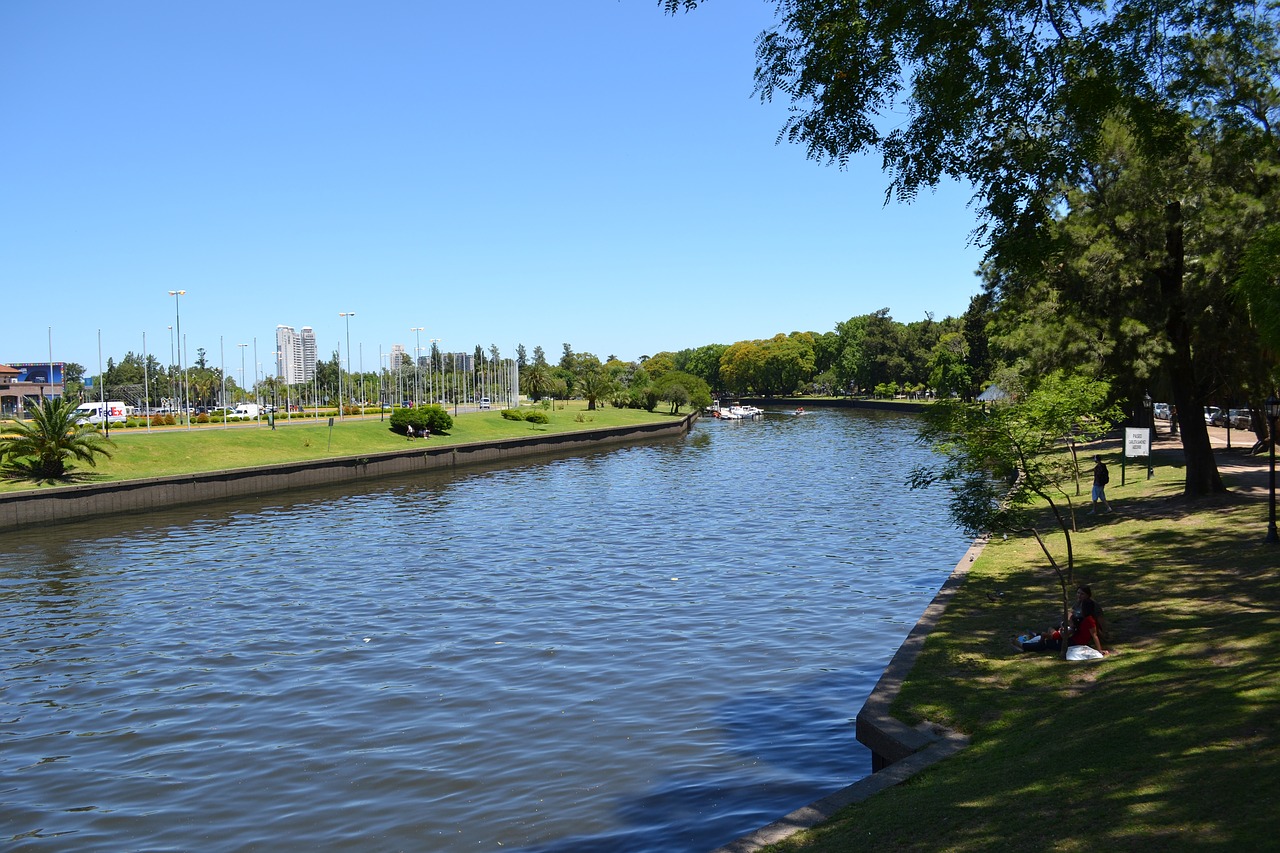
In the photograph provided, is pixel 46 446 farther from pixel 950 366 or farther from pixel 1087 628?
pixel 950 366

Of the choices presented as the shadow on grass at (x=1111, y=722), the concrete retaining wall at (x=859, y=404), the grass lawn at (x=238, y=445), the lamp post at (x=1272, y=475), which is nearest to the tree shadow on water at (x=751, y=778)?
the shadow on grass at (x=1111, y=722)

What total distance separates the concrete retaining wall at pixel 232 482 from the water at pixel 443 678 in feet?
9.93

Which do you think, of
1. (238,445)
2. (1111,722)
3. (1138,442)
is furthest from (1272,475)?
(238,445)

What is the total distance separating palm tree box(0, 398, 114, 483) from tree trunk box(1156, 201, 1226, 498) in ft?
135

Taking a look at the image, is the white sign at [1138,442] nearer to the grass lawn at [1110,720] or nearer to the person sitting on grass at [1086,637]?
the grass lawn at [1110,720]

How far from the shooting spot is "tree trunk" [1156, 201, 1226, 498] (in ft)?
85.4

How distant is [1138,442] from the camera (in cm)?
3039

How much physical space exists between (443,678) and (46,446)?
1279 inches

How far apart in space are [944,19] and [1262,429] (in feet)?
119

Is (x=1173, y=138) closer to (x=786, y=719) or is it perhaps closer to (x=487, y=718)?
(x=786, y=719)

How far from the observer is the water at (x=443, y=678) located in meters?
11.6

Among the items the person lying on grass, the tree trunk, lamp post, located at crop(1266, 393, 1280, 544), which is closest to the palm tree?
the person lying on grass

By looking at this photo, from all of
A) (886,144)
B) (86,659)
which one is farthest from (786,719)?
(86,659)

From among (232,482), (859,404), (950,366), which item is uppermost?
(950,366)
